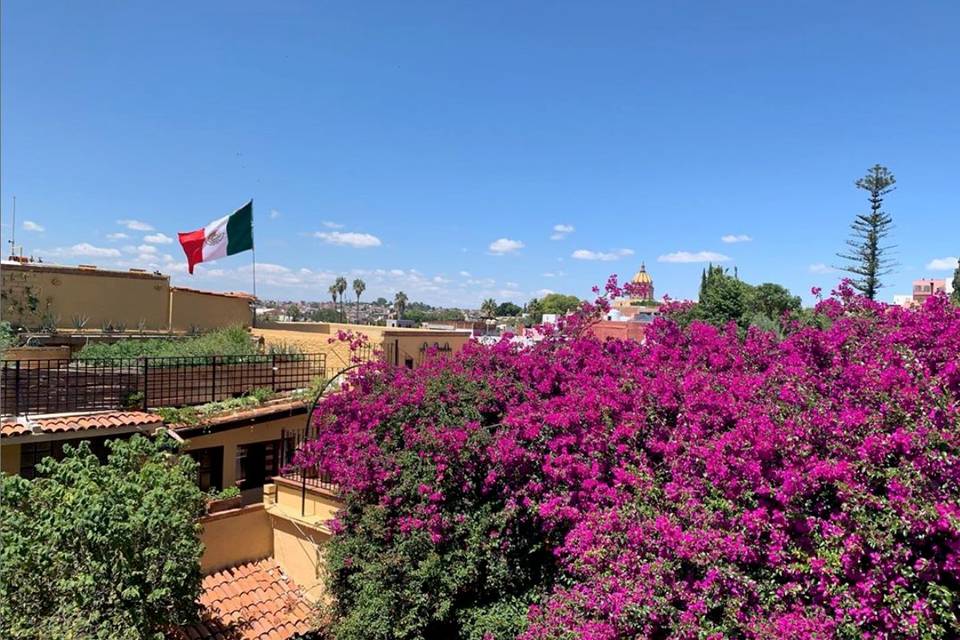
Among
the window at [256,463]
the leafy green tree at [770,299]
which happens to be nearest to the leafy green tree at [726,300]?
the leafy green tree at [770,299]

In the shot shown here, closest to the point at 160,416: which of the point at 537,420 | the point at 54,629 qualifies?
the point at 54,629

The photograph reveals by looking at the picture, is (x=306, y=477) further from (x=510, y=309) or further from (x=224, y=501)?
(x=510, y=309)

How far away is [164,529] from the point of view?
6629mm

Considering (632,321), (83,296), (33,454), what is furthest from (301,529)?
(632,321)

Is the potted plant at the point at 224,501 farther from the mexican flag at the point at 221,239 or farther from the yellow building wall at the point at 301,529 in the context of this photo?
the mexican flag at the point at 221,239

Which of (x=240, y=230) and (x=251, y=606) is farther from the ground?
(x=240, y=230)

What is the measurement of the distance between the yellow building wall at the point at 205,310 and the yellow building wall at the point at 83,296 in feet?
1.03

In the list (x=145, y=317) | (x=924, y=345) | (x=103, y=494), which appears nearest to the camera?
(x=924, y=345)

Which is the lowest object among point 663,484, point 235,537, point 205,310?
point 235,537

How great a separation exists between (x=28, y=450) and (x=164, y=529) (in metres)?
3.98

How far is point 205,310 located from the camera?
68.8 ft

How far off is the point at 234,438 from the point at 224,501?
6.50 ft

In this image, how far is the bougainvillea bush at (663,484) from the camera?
152 inches

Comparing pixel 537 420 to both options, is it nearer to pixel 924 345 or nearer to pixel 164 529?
pixel 924 345
